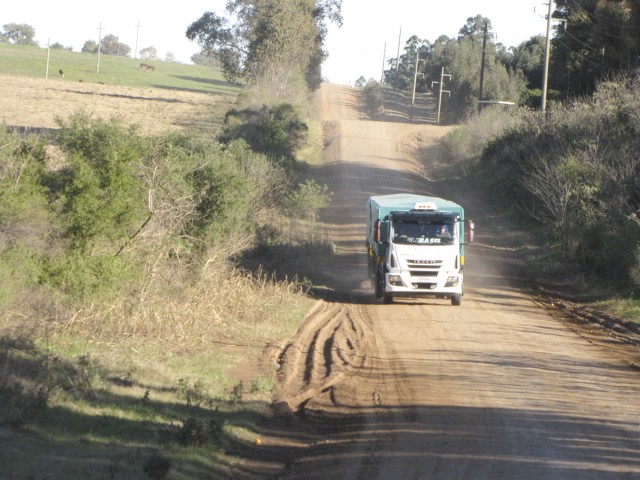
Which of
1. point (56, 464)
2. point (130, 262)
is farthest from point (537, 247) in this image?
point (56, 464)

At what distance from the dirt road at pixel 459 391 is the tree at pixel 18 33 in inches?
6018

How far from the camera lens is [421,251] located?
2020 centimetres

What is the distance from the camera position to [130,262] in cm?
1691

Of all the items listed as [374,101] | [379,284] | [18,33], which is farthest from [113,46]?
[379,284]

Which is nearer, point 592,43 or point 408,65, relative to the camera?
point 592,43

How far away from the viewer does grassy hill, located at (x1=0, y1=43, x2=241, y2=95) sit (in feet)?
253

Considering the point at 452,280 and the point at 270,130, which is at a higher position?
the point at 270,130

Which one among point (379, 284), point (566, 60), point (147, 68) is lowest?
point (379, 284)

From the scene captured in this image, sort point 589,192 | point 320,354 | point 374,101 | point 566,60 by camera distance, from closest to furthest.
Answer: point 320,354 < point 589,192 < point 566,60 < point 374,101

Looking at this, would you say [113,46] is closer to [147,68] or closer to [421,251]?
[147,68]

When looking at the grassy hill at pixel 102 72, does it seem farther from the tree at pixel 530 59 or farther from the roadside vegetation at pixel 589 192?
the roadside vegetation at pixel 589 192

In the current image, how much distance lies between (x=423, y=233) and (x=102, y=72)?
A: 73.7m

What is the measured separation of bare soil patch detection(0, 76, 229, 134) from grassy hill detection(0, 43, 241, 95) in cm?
607

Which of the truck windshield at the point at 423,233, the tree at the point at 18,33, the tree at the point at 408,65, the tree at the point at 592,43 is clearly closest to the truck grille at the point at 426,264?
the truck windshield at the point at 423,233
